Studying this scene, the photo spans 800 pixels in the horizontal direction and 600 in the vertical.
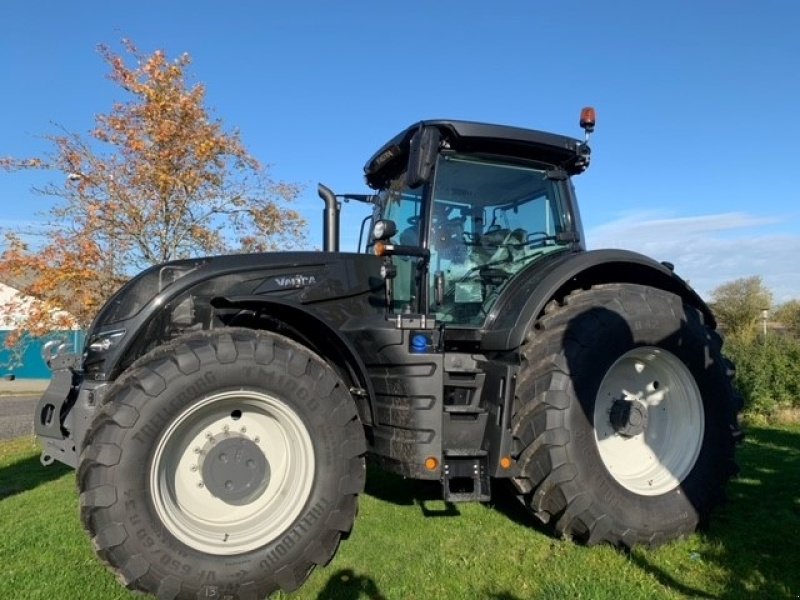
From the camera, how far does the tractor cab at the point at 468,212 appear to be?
4.30 m

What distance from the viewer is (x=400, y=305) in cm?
441

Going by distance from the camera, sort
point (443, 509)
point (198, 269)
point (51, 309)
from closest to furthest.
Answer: point (198, 269) → point (443, 509) → point (51, 309)

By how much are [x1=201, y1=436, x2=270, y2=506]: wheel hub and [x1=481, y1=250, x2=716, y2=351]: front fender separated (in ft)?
5.21

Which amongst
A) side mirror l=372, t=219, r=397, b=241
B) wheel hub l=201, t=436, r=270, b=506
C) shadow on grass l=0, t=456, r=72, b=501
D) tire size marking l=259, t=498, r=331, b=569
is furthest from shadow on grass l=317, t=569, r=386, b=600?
shadow on grass l=0, t=456, r=72, b=501

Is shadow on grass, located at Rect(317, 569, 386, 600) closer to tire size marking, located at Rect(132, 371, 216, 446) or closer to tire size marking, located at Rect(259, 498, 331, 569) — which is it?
tire size marking, located at Rect(259, 498, 331, 569)

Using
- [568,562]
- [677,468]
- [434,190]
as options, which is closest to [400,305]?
[434,190]

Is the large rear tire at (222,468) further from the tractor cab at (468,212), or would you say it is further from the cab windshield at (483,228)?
the cab windshield at (483,228)

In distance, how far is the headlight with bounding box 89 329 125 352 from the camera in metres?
3.78

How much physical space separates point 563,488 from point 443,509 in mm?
1333

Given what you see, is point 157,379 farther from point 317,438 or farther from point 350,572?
point 350,572

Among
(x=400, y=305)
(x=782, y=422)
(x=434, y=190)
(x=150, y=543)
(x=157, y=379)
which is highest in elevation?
(x=434, y=190)

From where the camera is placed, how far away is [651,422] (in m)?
4.54

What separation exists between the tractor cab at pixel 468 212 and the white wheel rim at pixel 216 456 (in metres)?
1.14

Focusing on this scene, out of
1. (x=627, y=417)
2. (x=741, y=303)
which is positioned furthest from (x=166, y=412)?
(x=741, y=303)
